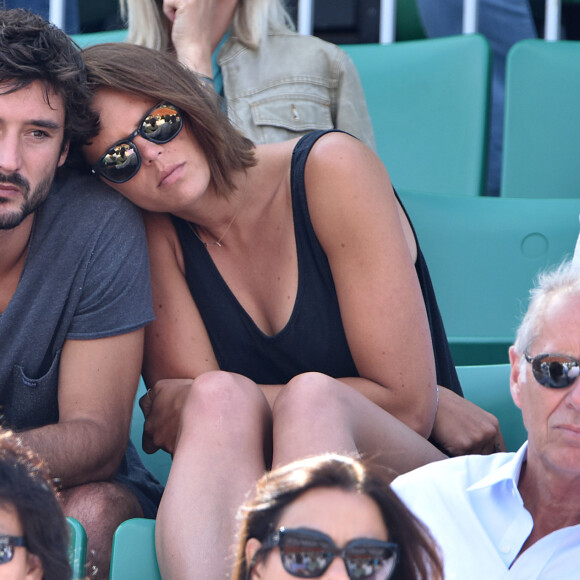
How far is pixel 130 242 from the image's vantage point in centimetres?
183

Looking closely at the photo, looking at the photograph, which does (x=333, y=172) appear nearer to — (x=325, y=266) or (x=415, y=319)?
→ (x=325, y=266)

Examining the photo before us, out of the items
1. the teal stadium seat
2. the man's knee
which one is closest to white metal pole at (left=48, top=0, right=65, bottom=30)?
the teal stadium seat

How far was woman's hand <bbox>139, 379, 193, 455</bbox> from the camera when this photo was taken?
175 centimetres

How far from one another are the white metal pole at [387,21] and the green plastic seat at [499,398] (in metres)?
1.72

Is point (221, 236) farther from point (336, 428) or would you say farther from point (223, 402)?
point (336, 428)

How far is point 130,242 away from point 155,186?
0.37 feet

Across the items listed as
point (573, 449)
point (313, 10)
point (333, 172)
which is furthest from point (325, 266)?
point (313, 10)

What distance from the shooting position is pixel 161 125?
1762 mm

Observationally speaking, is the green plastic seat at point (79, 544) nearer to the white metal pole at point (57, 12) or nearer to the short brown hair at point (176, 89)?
the short brown hair at point (176, 89)

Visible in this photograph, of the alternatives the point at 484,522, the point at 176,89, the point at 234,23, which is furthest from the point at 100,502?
the point at 234,23

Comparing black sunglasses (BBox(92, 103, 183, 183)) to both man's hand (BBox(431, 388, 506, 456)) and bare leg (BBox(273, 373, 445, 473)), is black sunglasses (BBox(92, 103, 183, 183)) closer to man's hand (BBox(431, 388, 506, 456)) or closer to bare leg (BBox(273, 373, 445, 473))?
bare leg (BBox(273, 373, 445, 473))

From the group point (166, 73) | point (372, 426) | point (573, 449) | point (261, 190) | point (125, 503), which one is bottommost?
point (125, 503)

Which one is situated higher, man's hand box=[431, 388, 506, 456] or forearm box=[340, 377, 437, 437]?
forearm box=[340, 377, 437, 437]

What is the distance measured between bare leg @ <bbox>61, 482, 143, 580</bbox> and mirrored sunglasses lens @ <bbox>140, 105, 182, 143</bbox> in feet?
1.87
